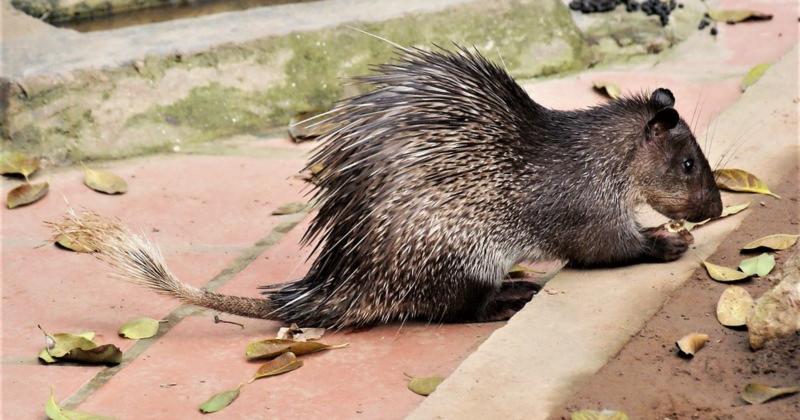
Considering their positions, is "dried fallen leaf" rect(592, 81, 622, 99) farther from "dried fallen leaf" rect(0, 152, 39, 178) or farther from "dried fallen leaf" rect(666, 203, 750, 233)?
"dried fallen leaf" rect(0, 152, 39, 178)

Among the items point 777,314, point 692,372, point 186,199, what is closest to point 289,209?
point 186,199

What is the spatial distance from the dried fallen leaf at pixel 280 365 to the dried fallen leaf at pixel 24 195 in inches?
70.8

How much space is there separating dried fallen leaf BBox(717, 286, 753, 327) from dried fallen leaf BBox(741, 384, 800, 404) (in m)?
0.41

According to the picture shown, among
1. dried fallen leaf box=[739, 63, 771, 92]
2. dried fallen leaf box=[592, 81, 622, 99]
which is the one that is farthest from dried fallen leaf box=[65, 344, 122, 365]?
dried fallen leaf box=[739, 63, 771, 92]

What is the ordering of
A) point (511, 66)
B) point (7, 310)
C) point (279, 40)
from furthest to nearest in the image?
point (511, 66)
point (279, 40)
point (7, 310)

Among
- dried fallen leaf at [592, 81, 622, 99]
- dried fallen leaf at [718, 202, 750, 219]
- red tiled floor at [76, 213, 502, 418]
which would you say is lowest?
red tiled floor at [76, 213, 502, 418]

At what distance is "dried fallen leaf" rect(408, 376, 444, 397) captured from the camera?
3426 millimetres

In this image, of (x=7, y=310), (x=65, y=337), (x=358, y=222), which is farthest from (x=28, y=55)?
(x=358, y=222)

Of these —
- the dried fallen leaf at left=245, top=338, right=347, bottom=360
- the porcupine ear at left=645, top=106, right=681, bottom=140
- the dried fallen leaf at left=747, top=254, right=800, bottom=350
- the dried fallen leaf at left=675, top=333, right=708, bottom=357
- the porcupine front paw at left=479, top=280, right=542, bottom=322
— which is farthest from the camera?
the porcupine ear at left=645, top=106, right=681, bottom=140

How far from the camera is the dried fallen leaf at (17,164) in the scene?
5.16 m

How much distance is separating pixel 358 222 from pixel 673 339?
1.04m

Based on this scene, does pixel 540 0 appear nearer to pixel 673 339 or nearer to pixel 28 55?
pixel 28 55

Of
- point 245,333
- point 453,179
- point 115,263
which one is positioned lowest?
point 245,333

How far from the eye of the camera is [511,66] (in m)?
6.35
